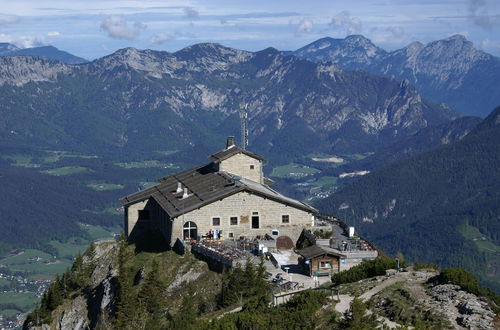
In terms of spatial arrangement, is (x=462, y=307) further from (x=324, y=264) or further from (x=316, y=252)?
(x=316, y=252)

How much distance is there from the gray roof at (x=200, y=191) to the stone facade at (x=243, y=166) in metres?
1.66

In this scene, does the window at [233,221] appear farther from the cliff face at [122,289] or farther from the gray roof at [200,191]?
the cliff face at [122,289]

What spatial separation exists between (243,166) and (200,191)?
42.1 feet

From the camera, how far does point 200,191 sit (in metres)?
84.7

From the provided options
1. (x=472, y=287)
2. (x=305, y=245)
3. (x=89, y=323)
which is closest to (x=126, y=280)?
(x=89, y=323)

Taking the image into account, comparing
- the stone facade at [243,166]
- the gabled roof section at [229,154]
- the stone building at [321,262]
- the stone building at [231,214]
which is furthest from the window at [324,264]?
the stone facade at [243,166]

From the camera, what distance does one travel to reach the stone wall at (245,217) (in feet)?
257

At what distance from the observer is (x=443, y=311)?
44625mm

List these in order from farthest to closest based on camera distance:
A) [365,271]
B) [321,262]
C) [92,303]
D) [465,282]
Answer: [92,303] < [321,262] < [365,271] < [465,282]

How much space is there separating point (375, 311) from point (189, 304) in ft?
49.9

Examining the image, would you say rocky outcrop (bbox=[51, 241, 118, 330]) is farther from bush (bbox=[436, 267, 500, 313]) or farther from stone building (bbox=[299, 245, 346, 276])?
bush (bbox=[436, 267, 500, 313])

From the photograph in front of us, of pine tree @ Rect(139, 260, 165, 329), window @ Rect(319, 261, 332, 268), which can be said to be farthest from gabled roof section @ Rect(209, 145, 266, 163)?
pine tree @ Rect(139, 260, 165, 329)

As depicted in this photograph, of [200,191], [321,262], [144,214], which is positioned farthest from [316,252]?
[144,214]

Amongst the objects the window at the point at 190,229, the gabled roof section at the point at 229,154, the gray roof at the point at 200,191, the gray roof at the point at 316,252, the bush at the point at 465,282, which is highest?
the gabled roof section at the point at 229,154
